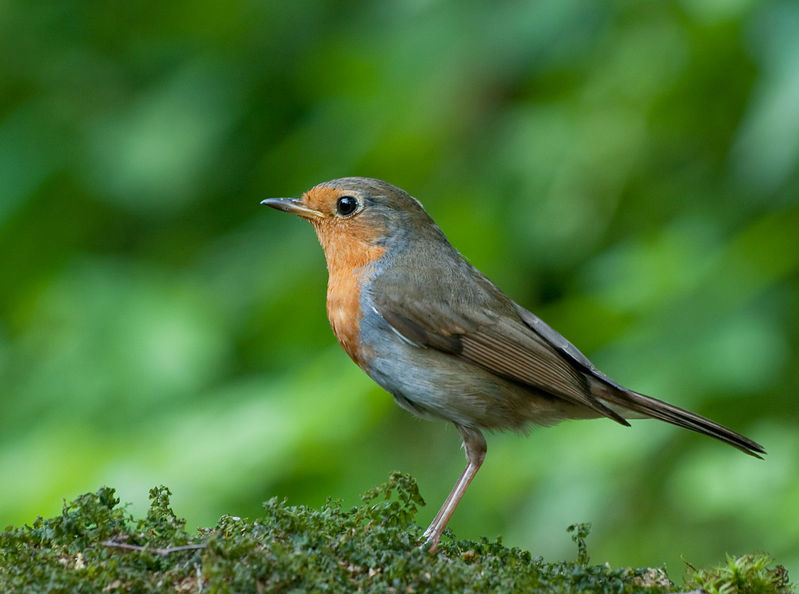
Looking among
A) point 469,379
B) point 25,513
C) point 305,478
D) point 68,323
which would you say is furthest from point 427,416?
point 68,323

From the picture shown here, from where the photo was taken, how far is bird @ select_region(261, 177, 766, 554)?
3443mm

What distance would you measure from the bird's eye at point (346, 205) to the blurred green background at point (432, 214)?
734 millimetres

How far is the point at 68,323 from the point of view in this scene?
493 centimetres

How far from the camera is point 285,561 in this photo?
7.32ft

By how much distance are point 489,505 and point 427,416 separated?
1.11m

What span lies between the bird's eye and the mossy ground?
142cm

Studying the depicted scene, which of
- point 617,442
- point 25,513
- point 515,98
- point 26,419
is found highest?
point 515,98

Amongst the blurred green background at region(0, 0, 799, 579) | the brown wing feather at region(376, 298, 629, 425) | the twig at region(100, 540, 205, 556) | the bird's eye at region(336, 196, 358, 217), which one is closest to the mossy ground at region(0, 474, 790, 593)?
the twig at region(100, 540, 205, 556)

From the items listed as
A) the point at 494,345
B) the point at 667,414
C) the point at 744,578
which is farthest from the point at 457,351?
the point at 744,578

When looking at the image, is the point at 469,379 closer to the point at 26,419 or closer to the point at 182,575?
the point at 182,575

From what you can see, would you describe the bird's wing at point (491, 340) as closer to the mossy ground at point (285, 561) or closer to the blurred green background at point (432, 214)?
the blurred green background at point (432, 214)

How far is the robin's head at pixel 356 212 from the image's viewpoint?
12.9 feet

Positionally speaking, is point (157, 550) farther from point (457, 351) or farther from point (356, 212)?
point (356, 212)

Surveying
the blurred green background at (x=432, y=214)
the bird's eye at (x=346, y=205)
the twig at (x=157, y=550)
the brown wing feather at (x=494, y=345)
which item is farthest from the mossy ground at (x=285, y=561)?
the bird's eye at (x=346, y=205)
